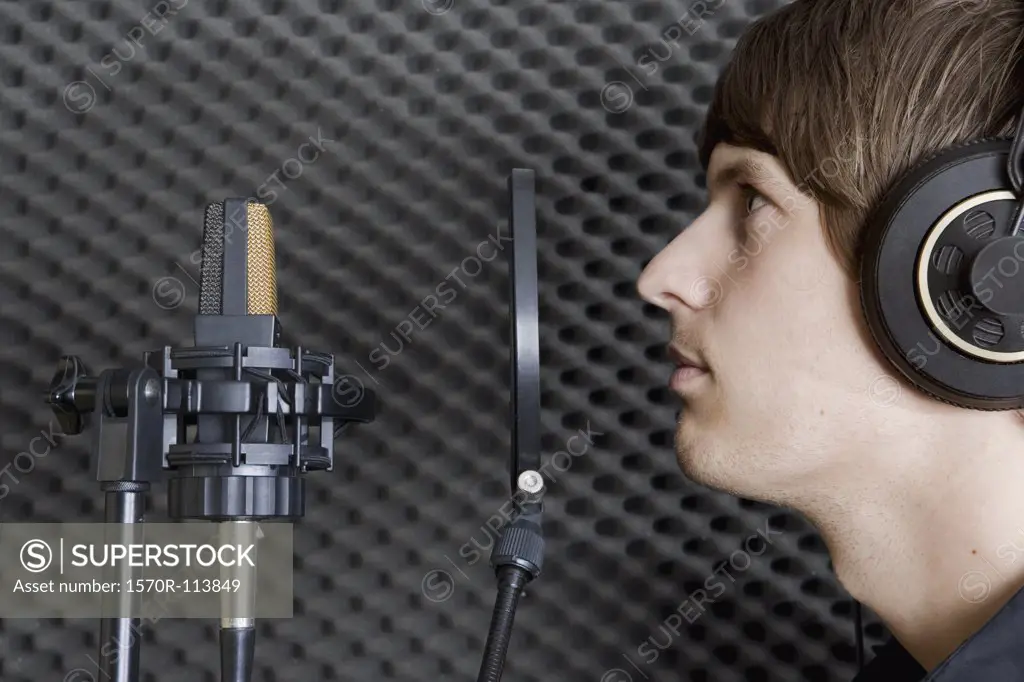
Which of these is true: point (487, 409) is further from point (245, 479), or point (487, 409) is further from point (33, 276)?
point (33, 276)

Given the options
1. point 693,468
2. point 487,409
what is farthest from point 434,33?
point 693,468

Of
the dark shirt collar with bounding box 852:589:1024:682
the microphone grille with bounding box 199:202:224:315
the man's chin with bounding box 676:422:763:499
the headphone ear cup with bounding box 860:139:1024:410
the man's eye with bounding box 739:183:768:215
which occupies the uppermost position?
the man's eye with bounding box 739:183:768:215

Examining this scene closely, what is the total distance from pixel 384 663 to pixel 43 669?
0.30 metres

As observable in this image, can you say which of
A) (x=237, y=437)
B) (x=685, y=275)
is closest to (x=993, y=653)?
(x=685, y=275)

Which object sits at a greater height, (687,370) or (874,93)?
(874,93)

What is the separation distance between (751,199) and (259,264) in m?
0.33

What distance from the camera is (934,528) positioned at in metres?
0.59

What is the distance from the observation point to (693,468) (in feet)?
2.04

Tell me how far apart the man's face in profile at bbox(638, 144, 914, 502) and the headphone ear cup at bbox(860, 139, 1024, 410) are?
0.06 metres

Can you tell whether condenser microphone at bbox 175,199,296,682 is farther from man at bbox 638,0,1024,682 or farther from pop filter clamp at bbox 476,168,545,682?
man at bbox 638,0,1024,682

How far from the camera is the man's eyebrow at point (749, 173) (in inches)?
23.2

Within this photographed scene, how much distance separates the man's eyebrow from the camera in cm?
59

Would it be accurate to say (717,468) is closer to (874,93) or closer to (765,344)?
(765,344)

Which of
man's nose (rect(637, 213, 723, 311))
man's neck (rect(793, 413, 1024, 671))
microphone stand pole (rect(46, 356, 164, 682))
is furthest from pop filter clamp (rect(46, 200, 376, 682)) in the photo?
man's neck (rect(793, 413, 1024, 671))
